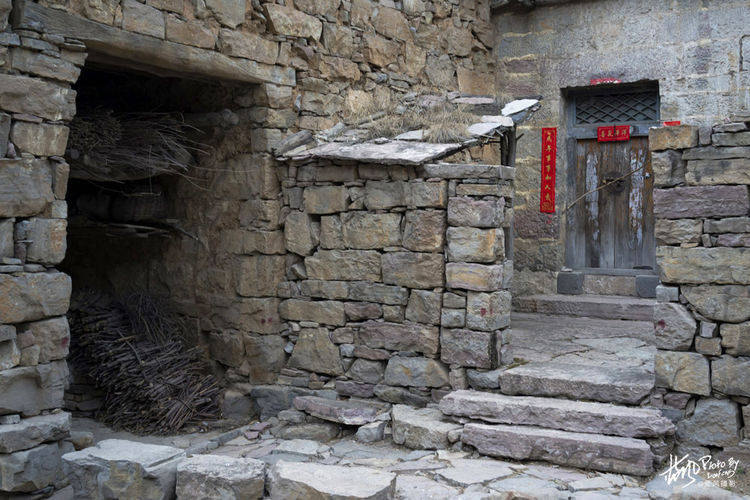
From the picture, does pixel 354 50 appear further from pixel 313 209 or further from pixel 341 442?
pixel 341 442

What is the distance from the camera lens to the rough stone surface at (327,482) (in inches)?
158

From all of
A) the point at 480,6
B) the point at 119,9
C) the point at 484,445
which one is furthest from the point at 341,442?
the point at 480,6

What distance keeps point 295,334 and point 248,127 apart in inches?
75.5

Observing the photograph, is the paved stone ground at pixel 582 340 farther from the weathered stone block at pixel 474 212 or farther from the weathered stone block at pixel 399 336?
the weathered stone block at pixel 474 212

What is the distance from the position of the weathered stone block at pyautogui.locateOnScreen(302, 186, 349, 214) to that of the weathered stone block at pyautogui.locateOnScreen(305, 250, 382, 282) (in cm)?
37

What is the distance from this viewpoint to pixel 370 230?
19.9ft

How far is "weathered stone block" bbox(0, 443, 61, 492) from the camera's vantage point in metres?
4.59

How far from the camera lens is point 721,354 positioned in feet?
15.4

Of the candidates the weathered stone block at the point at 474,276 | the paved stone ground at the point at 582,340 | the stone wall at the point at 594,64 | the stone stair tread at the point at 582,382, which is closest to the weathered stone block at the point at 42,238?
the weathered stone block at the point at 474,276

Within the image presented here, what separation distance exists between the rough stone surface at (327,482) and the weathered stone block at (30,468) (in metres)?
1.56

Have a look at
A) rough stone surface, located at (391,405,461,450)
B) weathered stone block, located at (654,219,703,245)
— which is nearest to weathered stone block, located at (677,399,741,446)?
weathered stone block, located at (654,219,703,245)

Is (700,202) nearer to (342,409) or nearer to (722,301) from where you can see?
(722,301)

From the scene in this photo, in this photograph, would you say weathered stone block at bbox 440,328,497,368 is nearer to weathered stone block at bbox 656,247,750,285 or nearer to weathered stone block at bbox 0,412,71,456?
weathered stone block at bbox 656,247,750,285

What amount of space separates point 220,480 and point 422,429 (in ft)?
5.19
